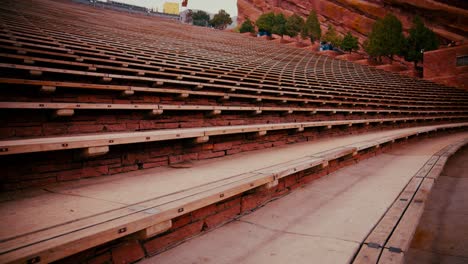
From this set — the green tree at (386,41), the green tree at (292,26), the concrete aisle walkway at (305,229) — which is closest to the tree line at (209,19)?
the green tree at (292,26)

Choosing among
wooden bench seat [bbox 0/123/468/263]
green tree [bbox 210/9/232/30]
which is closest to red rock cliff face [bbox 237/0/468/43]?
green tree [bbox 210/9/232/30]

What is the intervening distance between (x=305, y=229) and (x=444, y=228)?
4.38 ft

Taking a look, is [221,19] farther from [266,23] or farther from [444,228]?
[444,228]

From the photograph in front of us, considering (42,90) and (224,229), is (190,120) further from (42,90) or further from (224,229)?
(224,229)

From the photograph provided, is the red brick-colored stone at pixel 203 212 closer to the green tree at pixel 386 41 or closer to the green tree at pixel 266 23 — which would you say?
the green tree at pixel 386 41

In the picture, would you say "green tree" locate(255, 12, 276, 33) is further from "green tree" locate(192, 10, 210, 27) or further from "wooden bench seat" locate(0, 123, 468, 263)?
"wooden bench seat" locate(0, 123, 468, 263)

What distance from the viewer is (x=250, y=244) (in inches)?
74.9

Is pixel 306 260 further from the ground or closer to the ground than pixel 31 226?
closer to the ground

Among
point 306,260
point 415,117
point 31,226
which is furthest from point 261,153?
point 415,117

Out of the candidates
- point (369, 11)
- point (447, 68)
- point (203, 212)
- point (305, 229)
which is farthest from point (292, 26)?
point (203, 212)

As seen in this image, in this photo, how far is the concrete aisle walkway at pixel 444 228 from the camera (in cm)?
198

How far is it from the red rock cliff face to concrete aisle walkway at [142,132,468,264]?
32.2 m

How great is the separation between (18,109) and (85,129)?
0.56 meters

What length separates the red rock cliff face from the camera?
26.8 metres
